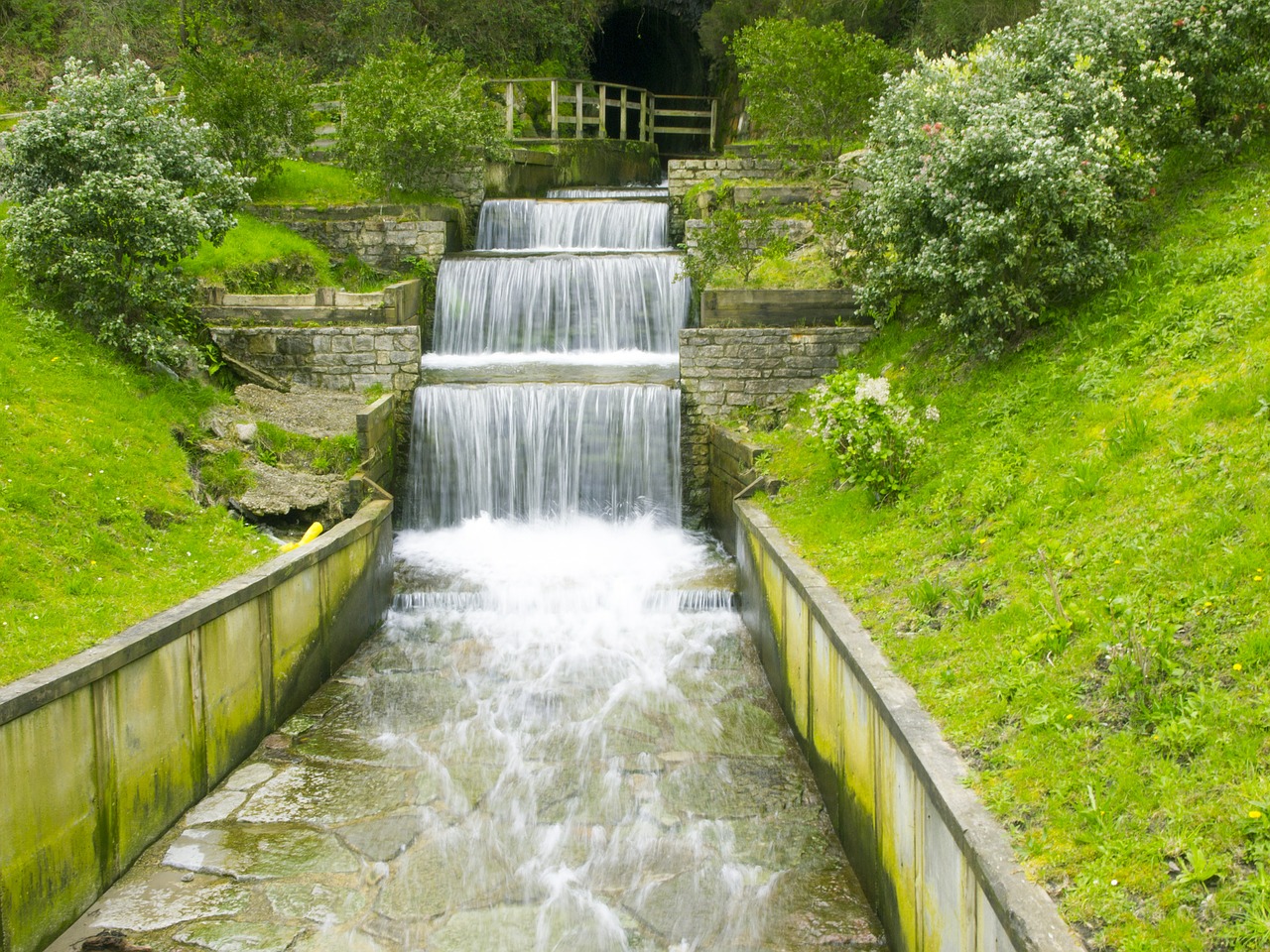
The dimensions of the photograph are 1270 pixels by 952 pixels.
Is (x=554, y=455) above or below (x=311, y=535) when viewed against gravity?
above

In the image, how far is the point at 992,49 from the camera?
9.27 m

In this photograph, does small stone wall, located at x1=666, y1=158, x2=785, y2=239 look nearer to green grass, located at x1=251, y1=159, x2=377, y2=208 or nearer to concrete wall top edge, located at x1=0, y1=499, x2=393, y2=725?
green grass, located at x1=251, y1=159, x2=377, y2=208

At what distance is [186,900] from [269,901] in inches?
16.2

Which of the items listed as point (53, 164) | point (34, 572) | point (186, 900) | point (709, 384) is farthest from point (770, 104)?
point (186, 900)

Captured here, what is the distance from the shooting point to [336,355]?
39.3 ft

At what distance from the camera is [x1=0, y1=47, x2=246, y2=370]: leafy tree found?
31.0 feet

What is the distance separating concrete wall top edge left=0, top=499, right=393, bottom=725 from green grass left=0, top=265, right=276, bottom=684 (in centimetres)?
11

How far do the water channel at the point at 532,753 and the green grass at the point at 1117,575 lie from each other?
135cm

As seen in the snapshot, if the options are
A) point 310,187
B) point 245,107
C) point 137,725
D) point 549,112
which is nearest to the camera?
point 137,725

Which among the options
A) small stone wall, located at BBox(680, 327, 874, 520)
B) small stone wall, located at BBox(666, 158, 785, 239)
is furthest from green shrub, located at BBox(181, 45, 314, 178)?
small stone wall, located at BBox(680, 327, 874, 520)

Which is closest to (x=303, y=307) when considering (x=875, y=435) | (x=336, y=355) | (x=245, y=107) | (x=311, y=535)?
(x=336, y=355)

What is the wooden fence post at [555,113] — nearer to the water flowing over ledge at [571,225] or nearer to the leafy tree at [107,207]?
the water flowing over ledge at [571,225]

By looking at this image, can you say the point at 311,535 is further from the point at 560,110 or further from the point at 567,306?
the point at 560,110

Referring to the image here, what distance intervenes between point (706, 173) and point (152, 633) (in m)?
13.2
